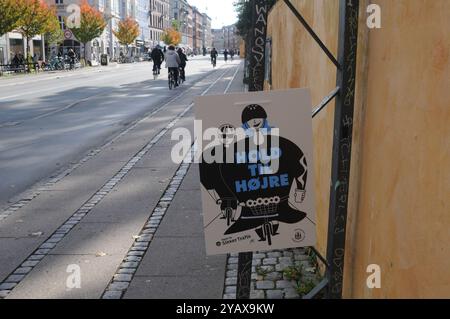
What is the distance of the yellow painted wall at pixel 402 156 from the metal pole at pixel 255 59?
2.15 feet

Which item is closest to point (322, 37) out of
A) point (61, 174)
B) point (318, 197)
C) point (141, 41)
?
point (318, 197)

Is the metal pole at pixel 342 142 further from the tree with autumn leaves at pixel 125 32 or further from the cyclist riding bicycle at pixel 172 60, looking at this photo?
the tree with autumn leaves at pixel 125 32

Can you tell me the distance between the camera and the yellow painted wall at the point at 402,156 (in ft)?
7.73

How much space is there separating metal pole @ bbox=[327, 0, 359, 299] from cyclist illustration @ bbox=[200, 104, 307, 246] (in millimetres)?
287

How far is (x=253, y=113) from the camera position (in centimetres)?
295

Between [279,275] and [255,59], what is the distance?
88.0 inches

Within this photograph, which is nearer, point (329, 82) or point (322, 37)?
point (329, 82)

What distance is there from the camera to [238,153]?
9.75 feet

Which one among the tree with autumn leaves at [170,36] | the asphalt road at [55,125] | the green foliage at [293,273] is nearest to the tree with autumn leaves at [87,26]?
the asphalt road at [55,125]

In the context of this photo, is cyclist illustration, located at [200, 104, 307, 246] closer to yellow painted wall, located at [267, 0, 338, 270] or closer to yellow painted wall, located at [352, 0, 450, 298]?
yellow painted wall, located at [352, 0, 450, 298]

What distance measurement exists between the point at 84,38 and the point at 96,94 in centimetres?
4126

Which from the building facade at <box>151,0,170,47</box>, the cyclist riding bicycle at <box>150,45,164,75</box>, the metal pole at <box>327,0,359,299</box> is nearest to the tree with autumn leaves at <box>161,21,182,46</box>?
the building facade at <box>151,0,170,47</box>

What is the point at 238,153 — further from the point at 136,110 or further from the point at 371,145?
the point at 136,110

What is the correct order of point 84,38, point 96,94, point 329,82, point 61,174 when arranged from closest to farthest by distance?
point 329,82 < point 61,174 < point 96,94 < point 84,38
